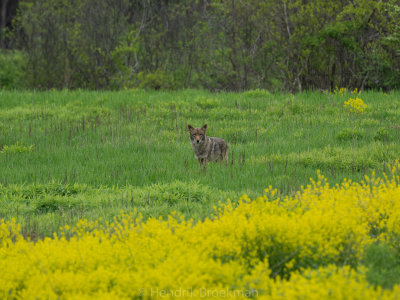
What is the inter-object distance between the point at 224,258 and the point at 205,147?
586 cm

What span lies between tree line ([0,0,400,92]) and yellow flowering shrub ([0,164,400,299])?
43.5 ft

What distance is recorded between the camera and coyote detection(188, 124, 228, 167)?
11.5 metres

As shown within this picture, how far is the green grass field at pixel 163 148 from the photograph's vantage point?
9.15 meters

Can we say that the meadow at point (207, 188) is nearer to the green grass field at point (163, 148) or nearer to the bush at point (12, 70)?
the green grass field at point (163, 148)

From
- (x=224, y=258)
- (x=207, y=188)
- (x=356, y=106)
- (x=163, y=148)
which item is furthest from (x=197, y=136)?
(x=356, y=106)

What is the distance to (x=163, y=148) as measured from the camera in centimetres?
1295

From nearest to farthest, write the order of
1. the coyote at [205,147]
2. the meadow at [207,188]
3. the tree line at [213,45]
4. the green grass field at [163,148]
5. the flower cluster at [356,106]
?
1. the meadow at [207,188]
2. the green grass field at [163,148]
3. the coyote at [205,147]
4. the flower cluster at [356,106]
5. the tree line at [213,45]

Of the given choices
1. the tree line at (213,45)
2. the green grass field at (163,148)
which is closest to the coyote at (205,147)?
the green grass field at (163,148)

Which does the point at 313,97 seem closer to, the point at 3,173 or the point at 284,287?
the point at 3,173

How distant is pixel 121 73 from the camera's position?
82.8ft

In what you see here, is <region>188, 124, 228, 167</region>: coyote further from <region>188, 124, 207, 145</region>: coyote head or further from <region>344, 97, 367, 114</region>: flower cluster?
<region>344, 97, 367, 114</region>: flower cluster

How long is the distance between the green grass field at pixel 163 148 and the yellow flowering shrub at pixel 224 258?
1.66 metres

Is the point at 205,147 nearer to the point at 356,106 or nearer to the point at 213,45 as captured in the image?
the point at 356,106

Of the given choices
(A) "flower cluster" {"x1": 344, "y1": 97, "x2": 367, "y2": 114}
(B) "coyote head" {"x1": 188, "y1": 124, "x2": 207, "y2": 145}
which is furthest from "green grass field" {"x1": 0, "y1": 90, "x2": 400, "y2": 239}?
(B) "coyote head" {"x1": 188, "y1": 124, "x2": 207, "y2": 145}
